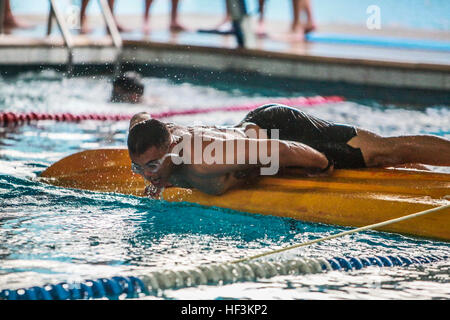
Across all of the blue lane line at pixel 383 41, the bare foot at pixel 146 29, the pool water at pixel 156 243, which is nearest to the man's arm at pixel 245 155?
the pool water at pixel 156 243

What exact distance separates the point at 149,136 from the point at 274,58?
5.59 meters

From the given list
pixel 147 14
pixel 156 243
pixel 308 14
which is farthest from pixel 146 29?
pixel 156 243

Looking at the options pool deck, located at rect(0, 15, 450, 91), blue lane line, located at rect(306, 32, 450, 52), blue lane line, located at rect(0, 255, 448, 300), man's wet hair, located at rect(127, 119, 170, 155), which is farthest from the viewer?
blue lane line, located at rect(306, 32, 450, 52)

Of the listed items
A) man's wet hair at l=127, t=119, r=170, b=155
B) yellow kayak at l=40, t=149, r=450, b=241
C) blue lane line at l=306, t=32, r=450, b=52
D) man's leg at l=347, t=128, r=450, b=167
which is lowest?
yellow kayak at l=40, t=149, r=450, b=241

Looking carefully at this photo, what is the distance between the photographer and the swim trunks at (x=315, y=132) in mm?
4469

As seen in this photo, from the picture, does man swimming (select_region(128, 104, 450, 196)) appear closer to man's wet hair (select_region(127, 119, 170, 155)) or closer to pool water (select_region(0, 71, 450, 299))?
man's wet hair (select_region(127, 119, 170, 155))

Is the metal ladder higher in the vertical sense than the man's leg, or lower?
higher

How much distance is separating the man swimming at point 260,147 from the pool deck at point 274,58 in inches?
164

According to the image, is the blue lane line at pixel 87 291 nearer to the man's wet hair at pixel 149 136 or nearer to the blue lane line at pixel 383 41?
the man's wet hair at pixel 149 136

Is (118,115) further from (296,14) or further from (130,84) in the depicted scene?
(296,14)

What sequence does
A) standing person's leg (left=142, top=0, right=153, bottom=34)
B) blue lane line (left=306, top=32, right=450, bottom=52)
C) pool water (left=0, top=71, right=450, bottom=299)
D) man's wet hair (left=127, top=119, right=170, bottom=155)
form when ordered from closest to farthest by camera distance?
pool water (left=0, top=71, right=450, bottom=299), man's wet hair (left=127, top=119, right=170, bottom=155), blue lane line (left=306, top=32, right=450, bottom=52), standing person's leg (left=142, top=0, right=153, bottom=34)

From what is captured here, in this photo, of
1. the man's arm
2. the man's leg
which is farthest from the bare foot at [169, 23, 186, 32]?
the man's arm

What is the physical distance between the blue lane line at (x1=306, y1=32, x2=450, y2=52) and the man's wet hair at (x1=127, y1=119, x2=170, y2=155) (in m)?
7.75

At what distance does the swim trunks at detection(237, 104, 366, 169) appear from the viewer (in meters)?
4.47
